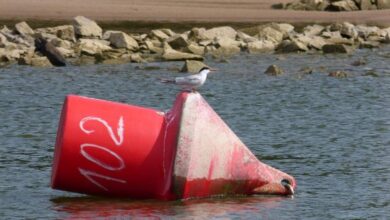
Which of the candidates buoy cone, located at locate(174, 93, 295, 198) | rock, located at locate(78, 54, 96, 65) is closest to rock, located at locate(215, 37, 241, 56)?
rock, located at locate(78, 54, 96, 65)

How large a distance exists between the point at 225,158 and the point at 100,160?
180cm

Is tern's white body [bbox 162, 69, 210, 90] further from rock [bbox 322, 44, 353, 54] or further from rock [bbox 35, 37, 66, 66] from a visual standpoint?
rock [bbox 322, 44, 353, 54]

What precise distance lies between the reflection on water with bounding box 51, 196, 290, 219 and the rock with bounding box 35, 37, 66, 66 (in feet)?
73.6

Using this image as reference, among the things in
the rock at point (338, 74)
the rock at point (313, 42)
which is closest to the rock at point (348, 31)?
the rock at point (313, 42)

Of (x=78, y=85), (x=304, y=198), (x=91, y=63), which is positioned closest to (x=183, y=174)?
(x=304, y=198)

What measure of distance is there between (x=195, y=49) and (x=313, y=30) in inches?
335

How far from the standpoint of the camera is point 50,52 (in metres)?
41.2

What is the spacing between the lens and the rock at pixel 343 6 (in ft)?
205

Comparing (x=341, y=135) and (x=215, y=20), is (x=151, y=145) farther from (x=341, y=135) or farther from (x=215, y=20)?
(x=215, y=20)

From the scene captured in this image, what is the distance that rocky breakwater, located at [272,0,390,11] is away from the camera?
62594 millimetres

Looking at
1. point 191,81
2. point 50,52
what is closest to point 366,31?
point 50,52

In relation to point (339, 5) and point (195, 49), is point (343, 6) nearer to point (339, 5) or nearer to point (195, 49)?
point (339, 5)

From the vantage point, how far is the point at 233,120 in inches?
1079

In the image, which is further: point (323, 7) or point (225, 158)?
point (323, 7)
